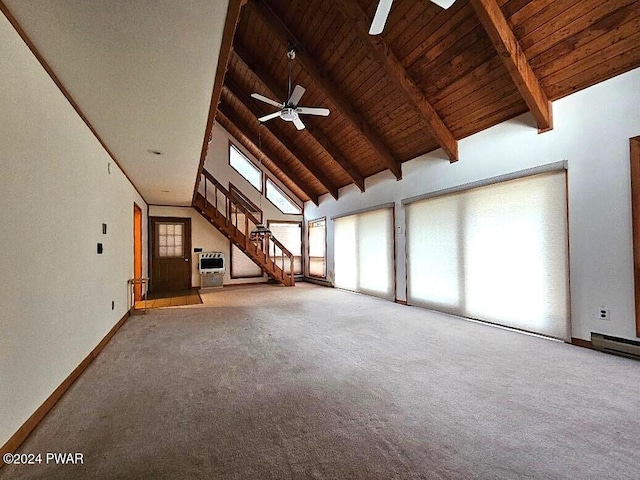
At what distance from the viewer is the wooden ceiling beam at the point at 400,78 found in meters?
3.99

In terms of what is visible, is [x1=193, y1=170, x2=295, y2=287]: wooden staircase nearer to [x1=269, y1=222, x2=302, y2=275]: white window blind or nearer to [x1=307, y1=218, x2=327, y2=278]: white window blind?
[x1=269, y1=222, x2=302, y2=275]: white window blind

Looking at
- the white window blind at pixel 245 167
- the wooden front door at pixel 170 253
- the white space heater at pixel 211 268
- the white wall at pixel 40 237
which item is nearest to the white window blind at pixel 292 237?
the white window blind at pixel 245 167

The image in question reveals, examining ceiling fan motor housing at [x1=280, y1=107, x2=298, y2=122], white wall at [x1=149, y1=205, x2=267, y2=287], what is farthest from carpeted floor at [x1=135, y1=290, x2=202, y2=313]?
ceiling fan motor housing at [x1=280, y1=107, x2=298, y2=122]

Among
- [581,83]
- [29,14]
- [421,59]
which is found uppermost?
[421,59]

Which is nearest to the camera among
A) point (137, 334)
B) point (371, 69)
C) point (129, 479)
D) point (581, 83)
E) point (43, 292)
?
point (129, 479)

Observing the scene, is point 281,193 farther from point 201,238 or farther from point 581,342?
point 581,342

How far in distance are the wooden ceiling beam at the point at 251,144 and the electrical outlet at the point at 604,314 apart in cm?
777

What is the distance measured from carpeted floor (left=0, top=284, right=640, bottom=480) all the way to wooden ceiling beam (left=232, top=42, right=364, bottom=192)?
4.60 m

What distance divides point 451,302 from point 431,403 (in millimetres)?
3383

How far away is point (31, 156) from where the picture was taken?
6.84ft

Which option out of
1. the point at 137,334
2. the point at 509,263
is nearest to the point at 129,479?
the point at 137,334

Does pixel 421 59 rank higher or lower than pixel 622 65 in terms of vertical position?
higher

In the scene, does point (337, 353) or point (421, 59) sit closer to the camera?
point (337, 353)

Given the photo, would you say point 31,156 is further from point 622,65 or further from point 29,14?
point 622,65
